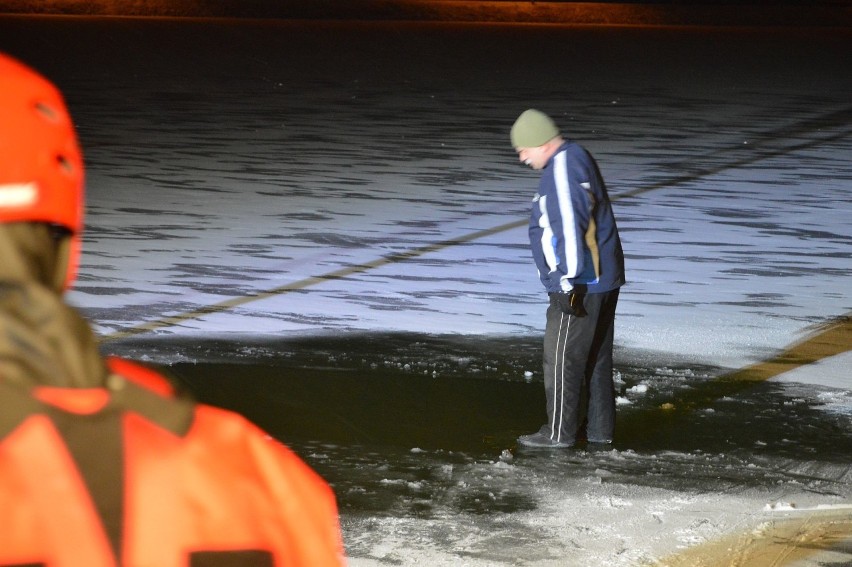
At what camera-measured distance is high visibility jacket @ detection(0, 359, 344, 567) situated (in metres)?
1.02

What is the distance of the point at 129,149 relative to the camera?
16828mm

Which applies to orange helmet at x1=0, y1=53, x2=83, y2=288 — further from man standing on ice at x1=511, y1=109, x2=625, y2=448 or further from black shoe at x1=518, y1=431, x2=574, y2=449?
black shoe at x1=518, y1=431, x2=574, y2=449

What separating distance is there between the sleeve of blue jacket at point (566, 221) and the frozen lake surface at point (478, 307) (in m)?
0.78

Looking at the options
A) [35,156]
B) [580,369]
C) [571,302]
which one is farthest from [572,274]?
[35,156]

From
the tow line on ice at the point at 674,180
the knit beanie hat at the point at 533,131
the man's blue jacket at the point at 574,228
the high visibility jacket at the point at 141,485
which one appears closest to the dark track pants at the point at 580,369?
the man's blue jacket at the point at 574,228

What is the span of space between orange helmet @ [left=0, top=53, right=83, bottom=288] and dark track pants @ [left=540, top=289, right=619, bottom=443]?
4.68 meters

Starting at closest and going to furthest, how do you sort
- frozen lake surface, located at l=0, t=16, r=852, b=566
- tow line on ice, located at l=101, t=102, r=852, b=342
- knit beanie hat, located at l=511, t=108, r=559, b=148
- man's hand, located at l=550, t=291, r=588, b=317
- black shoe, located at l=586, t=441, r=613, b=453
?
frozen lake surface, located at l=0, t=16, r=852, b=566 < knit beanie hat, located at l=511, t=108, r=559, b=148 < man's hand, located at l=550, t=291, r=588, b=317 < black shoe, located at l=586, t=441, r=613, b=453 < tow line on ice, located at l=101, t=102, r=852, b=342

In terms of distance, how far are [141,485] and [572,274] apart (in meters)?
4.54

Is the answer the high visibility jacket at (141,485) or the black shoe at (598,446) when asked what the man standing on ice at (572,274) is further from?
the high visibility jacket at (141,485)

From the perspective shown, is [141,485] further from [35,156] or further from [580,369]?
[580,369]

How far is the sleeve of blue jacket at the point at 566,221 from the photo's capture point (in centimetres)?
541

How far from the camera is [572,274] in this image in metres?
5.54

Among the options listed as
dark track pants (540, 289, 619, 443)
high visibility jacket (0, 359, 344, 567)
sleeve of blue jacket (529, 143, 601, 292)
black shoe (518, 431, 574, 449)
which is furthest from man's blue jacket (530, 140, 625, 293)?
high visibility jacket (0, 359, 344, 567)

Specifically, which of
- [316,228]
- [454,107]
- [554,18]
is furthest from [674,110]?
[554,18]
